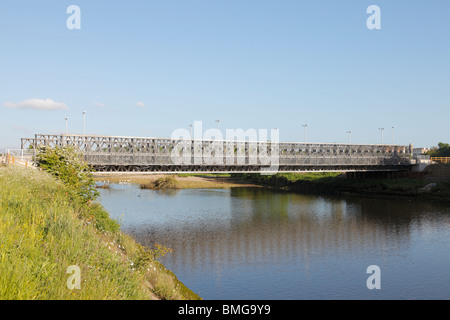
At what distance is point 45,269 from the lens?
1043cm

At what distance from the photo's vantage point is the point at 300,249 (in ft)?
107

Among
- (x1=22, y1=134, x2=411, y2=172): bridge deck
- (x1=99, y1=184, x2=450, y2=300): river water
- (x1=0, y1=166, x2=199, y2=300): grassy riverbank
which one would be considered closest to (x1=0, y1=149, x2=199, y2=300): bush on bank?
(x1=0, y1=166, x2=199, y2=300): grassy riverbank

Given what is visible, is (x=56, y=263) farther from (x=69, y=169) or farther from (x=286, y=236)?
(x=286, y=236)

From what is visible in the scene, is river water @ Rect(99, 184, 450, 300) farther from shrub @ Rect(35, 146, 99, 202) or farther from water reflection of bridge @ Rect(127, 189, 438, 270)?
shrub @ Rect(35, 146, 99, 202)

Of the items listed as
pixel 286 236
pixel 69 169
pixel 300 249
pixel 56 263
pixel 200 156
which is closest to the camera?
pixel 56 263

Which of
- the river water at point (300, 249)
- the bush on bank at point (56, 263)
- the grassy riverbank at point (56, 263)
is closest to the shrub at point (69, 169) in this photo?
the river water at point (300, 249)

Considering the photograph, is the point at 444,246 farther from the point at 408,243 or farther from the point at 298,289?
the point at 298,289

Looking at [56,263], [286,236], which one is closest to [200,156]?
[286,236]

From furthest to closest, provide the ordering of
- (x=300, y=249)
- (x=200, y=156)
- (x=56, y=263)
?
(x=200, y=156) → (x=300, y=249) → (x=56, y=263)

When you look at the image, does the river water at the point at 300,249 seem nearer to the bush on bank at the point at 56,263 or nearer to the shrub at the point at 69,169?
the bush on bank at the point at 56,263

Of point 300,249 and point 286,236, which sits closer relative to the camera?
point 300,249

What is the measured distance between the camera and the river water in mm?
23000

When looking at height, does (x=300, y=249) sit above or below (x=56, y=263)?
below
